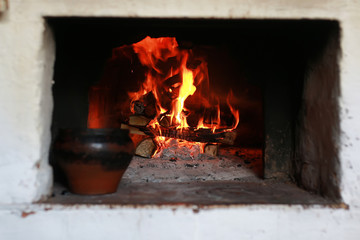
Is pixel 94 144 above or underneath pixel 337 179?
above

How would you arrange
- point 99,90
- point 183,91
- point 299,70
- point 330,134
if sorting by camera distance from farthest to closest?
point 183,91, point 99,90, point 299,70, point 330,134

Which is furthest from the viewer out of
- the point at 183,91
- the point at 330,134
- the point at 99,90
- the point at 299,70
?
the point at 183,91

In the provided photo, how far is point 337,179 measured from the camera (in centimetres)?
165

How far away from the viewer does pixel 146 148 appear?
2.55 meters

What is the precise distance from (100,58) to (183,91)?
76cm

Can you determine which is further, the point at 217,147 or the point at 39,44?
the point at 217,147

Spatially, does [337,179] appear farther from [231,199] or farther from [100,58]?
[100,58]

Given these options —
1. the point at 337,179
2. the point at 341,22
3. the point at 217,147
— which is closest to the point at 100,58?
the point at 217,147

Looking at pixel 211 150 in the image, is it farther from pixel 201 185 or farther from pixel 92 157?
pixel 92 157

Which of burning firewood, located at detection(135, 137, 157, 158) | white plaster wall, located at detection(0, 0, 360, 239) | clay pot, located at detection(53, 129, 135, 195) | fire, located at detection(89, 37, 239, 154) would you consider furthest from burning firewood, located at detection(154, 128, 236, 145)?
white plaster wall, located at detection(0, 0, 360, 239)

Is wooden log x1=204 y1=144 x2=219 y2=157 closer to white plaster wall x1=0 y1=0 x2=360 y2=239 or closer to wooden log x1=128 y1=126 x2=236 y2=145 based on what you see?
wooden log x1=128 y1=126 x2=236 y2=145

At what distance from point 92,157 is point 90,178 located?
12 centimetres

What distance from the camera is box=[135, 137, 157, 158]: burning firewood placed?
2.53 m

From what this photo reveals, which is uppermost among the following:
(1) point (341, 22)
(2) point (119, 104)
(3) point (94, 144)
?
(1) point (341, 22)
